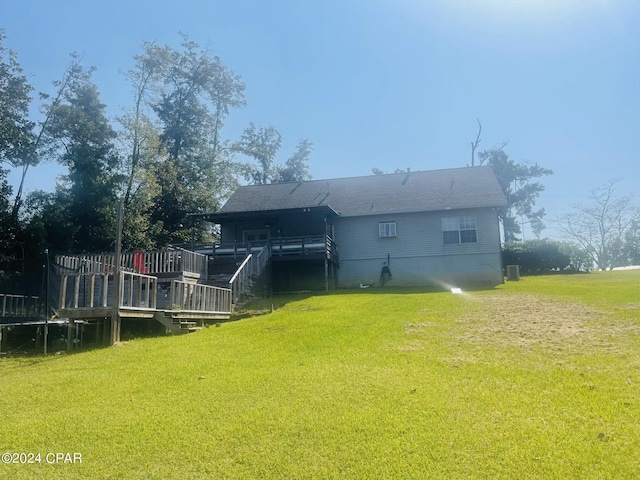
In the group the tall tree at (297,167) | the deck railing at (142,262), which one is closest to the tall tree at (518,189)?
the tall tree at (297,167)

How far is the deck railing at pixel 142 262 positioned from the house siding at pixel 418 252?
28.0ft

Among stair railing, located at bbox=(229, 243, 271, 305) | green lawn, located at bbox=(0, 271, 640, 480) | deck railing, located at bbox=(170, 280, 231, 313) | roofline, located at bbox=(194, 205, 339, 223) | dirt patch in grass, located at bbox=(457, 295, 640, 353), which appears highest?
roofline, located at bbox=(194, 205, 339, 223)

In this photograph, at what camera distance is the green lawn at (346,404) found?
15.1ft

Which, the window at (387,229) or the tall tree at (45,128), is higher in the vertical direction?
the tall tree at (45,128)

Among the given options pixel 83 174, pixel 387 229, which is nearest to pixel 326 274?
pixel 387 229

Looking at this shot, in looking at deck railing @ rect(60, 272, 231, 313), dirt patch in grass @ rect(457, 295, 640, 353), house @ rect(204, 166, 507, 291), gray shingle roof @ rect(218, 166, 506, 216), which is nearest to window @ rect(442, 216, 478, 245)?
house @ rect(204, 166, 507, 291)

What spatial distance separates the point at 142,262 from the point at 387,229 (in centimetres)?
1159

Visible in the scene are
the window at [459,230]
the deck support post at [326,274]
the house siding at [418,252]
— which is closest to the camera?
the deck support post at [326,274]

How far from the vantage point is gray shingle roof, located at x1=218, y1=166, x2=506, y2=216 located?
76.0ft

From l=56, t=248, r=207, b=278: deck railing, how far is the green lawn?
20.3ft

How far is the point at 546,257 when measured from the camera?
2855 centimetres

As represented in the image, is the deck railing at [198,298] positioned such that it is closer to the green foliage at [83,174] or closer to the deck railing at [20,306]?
the deck railing at [20,306]

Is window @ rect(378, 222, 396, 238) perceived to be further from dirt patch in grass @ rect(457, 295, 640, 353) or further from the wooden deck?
the wooden deck

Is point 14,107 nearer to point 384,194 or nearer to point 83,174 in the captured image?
point 83,174
